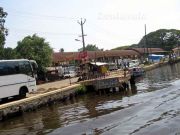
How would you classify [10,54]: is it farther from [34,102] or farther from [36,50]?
[34,102]

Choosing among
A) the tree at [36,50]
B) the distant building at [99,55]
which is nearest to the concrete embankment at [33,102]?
the distant building at [99,55]

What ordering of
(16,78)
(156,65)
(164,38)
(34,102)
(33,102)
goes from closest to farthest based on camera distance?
(33,102)
(34,102)
(16,78)
(156,65)
(164,38)

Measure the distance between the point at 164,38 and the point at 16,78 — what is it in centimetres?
13400

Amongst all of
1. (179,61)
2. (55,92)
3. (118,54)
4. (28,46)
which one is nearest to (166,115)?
(55,92)

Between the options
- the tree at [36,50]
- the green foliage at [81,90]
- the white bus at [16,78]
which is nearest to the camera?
the white bus at [16,78]

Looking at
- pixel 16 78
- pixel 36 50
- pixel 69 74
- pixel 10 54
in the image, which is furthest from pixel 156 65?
pixel 16 78

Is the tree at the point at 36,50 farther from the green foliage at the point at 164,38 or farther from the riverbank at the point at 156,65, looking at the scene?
the green foliage at the point at 164,38

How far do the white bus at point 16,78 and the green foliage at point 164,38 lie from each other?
114859 mm

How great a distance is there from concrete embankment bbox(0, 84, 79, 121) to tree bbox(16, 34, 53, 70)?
19712 mm

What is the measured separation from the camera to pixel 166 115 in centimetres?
2103

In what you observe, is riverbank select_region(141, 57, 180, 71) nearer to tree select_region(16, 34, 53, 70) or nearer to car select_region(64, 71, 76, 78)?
car select_region(64, 71, 76, 78)

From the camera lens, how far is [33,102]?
2855cm

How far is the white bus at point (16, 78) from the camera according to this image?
2818 centimetres

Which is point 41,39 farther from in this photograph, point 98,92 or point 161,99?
point 161,99
